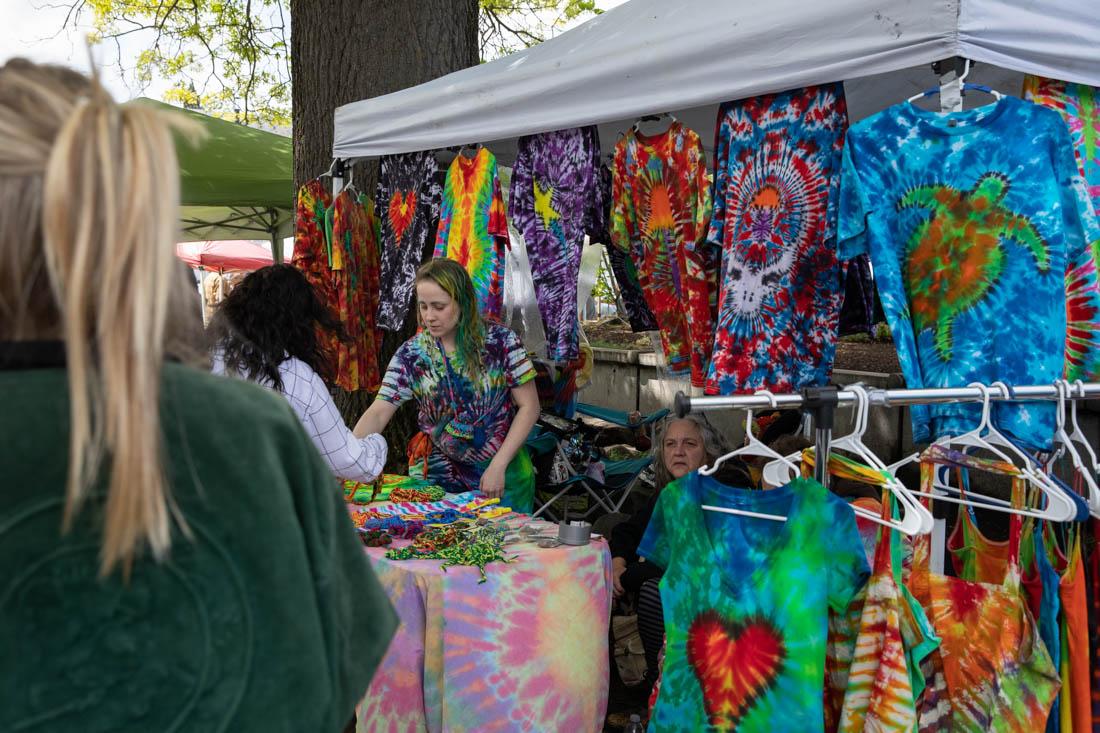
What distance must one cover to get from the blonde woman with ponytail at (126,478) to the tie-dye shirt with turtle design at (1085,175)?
2.32m

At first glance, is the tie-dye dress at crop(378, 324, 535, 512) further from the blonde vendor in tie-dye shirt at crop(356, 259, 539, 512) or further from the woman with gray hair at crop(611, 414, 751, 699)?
the woman with gray hair at crop(611, 414, 751, 699)

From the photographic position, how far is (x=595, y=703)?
243 cm

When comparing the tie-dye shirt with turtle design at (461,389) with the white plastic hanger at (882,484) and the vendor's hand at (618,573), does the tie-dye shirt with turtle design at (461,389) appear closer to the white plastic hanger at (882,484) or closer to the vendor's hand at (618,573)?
the vendor's hand at (618,573)

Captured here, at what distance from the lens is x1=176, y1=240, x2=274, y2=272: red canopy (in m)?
14.0

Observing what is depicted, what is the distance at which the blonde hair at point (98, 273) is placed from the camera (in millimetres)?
848

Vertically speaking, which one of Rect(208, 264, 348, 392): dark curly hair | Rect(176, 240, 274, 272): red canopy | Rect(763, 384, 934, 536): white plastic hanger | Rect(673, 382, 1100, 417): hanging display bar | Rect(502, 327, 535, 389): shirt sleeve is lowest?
Rect(763, 384, 934, 536): white plastic hanger

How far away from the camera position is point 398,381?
11.1 feet

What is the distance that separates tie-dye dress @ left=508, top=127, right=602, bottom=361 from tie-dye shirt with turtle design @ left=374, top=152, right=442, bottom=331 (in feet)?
1.90

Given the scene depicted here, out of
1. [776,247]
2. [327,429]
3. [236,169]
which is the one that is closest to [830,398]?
[776,247]

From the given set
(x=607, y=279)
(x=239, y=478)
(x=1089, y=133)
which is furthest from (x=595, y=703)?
(x=607, y=279)

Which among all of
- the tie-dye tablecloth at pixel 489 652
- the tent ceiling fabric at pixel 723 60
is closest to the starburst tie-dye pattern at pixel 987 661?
the tie-dye tablecloth at pixel 489 652

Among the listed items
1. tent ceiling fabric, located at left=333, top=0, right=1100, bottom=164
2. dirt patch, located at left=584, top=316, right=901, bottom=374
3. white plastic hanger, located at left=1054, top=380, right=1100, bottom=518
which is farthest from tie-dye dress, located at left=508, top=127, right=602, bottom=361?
dirt patch, located at left=584, top=316, right=901, bottom=374

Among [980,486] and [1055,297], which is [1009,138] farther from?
[980,486]

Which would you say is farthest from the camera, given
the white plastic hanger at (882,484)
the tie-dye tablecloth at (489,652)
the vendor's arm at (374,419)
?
the vendor's arm at (374,419)
